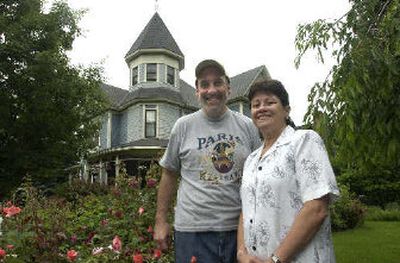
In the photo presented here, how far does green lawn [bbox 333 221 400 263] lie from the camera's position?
33.3ft

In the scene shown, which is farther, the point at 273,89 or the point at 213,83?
the point at 213,83

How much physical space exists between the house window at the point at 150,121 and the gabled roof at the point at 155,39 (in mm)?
3142

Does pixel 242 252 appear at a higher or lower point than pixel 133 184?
lower

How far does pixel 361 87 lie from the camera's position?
4273 millimetres

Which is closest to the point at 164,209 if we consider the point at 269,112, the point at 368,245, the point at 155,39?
the point at 269,112

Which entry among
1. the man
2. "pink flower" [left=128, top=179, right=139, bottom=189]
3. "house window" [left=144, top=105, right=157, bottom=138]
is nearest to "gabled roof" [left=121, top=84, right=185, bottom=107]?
"house window" [left=144, top=105, right=157, bottom=138]

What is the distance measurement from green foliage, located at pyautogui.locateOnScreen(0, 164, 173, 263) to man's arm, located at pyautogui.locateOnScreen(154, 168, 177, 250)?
0.86m

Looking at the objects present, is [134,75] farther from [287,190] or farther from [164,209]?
[287,190]

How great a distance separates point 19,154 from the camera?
15289 millimetres

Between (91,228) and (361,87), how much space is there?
13.8ft

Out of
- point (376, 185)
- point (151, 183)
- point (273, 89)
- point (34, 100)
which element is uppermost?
point (34, 100)

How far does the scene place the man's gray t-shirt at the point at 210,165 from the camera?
3158 mm

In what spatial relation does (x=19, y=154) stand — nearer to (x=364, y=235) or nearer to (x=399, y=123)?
(x=364, y=235)

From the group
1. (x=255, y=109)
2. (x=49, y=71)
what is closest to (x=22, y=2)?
(x=49, y=71)
